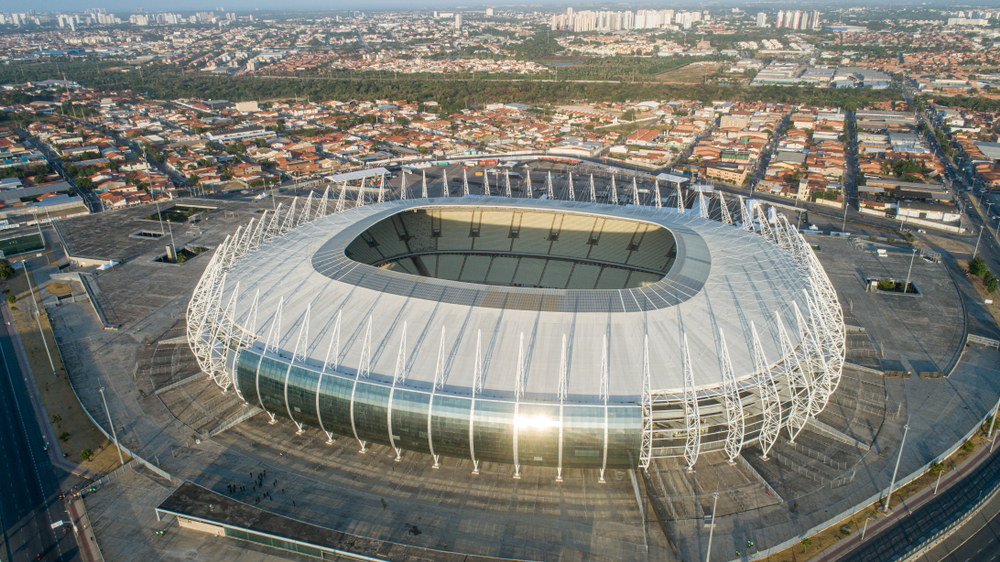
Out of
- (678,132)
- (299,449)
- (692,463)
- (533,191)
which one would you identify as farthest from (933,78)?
(299,449)

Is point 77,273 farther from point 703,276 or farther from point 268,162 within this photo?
point 703,276

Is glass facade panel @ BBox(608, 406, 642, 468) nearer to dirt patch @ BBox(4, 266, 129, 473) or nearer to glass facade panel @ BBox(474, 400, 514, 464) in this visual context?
glass facade panel @ BBox(474, 400, 514, 464)

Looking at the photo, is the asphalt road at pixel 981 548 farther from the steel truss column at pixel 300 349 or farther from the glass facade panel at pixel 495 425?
the steel truss column at pixel 300 349

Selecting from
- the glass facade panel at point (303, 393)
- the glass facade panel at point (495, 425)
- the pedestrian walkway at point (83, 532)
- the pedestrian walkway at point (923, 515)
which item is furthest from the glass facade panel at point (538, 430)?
the pedestrian walkway at point (83, 532)

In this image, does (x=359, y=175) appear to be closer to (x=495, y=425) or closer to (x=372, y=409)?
(x=372, y=409)

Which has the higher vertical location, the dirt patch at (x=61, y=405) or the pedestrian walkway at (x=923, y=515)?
the pedestrian walkway at (x=923, y=515)

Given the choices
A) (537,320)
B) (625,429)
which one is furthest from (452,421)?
(625,429)

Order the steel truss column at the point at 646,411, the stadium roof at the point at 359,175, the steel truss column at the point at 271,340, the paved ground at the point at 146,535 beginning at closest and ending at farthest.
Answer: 1. the paved ground at the point at 146,535
2. the steel truss column at the point at 646,411
3. the steel truss column at the point at 271,340
4. the stadium roof at the point at 359,175
